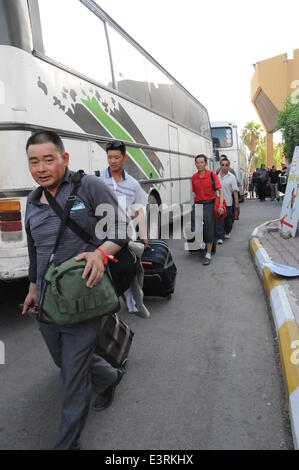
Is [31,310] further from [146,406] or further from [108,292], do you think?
[146,406]

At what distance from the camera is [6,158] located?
4051 mm

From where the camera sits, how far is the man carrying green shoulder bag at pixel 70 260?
2180 millimetres

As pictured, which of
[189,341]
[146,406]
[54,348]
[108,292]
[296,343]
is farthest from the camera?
[189,341]

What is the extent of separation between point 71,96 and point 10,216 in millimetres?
1708

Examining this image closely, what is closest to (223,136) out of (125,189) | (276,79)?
(125,189)

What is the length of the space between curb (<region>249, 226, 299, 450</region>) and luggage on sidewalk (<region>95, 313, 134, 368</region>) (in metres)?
1.17

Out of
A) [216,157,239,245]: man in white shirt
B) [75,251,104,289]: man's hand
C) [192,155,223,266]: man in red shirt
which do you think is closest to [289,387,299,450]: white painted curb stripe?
[75,251,104,289]: man's hand

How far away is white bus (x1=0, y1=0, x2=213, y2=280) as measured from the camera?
4.06 metres

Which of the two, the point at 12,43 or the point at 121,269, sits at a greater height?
the point at 12,43

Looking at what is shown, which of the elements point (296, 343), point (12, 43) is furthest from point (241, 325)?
point (12, 43)

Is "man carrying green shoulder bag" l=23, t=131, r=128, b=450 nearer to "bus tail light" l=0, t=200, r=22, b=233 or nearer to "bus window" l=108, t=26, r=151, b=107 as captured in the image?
"bus tail light" l=0, t=200, r=22, b=233

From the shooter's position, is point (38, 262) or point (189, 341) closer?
point (38, 262)

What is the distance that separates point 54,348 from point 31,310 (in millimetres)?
287

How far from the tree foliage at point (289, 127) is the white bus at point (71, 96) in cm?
1232
